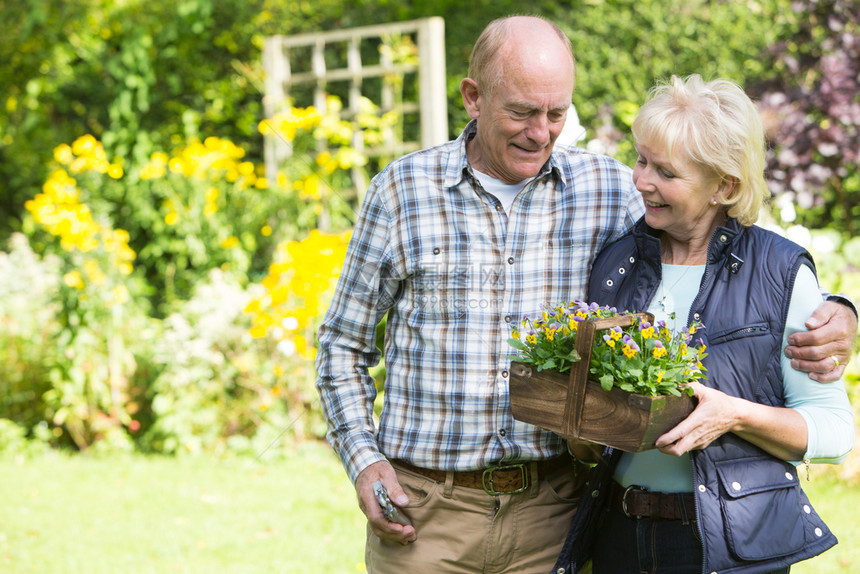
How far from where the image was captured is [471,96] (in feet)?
6.93

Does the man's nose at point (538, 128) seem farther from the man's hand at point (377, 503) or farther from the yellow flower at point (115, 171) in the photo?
the yellow flower at point (115, 171)

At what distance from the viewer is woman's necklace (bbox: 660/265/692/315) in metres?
1.84

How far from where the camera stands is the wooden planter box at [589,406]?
1.55 m

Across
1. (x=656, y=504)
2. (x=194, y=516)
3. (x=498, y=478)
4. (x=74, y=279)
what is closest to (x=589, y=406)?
(x=656, y=504)

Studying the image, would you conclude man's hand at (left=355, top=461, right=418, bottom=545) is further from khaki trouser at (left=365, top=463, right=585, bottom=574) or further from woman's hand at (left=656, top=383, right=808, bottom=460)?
woman's hand at (left=656, top=383, right=808, bottom=460)

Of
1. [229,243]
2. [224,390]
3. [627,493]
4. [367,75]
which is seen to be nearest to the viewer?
[627,493]

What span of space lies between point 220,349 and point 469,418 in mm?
3465

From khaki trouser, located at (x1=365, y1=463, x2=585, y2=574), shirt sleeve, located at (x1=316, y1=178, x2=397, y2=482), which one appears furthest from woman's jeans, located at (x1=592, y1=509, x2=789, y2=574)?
shirt sleeve, located at (x1=316, y1=178, x2=397, y2=482)

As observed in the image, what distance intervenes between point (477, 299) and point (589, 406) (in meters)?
0.47

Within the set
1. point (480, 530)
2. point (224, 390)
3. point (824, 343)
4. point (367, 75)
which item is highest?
point (367, 75)

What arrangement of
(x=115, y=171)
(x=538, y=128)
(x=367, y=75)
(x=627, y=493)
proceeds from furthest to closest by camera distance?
(x=367, y=75) → (x=115, y=171) → (x=538, y=128) → (x=627, y=493)

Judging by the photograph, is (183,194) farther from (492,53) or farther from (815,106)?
(492,53)

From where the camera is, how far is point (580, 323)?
5.36ft

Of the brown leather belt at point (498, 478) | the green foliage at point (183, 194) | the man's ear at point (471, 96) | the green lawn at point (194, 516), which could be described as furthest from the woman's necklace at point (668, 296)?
the green foliage at point (183, 194)
